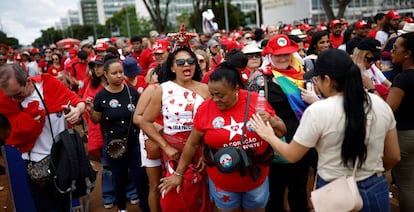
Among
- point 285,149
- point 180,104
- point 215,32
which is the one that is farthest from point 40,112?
point 215,32

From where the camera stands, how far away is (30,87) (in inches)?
135

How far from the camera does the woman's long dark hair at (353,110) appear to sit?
7.55 ft

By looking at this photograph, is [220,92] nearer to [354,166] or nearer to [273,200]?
[354,166]

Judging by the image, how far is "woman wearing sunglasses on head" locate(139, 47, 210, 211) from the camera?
343 cm

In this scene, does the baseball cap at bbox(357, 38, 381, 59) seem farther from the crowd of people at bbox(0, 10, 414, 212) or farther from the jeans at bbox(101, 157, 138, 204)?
the jeans at bbox(101, 157, 138, 204)

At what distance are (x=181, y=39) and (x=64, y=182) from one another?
1693 millimetres

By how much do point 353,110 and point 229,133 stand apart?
0.97 metres

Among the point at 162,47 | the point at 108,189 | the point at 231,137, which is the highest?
the point at 162,47

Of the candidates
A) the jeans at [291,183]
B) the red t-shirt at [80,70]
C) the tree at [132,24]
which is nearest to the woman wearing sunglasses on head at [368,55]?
the jeans at [291,183]

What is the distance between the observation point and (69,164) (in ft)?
10.8

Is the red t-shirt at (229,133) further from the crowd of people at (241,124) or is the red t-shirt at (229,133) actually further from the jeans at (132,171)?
the jeans at (132,171)

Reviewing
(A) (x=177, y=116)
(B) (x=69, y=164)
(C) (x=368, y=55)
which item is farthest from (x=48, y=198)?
(C) (x=368, y=55)

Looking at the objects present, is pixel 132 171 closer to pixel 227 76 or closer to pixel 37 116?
pixel 37 116

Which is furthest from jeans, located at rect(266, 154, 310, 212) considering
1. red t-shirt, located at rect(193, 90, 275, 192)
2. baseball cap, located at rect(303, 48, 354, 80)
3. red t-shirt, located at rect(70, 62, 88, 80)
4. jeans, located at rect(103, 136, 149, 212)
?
red t-shirt, located at rect(70, 62, 88, 80)
